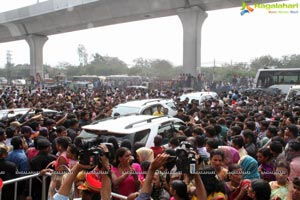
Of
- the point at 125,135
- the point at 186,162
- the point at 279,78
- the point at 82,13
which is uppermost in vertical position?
the point at 82,13

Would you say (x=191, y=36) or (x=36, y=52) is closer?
(x=191, y=36)

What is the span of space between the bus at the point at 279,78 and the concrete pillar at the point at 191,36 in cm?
503

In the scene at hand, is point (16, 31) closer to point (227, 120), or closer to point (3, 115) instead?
point (3, 115)

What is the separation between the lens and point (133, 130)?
232 inches

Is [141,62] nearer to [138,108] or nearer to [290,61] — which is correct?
[290,61]

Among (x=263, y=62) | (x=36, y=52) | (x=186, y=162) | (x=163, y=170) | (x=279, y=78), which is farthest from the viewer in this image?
(x=263, y=62)

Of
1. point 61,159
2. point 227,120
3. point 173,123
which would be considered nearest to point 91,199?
point 61,159

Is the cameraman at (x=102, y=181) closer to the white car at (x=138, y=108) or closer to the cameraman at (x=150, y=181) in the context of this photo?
the cameraman at (x=150, y=181)

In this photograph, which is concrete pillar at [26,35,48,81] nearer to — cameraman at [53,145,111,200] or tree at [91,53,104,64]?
cameraman at [53,145,111,200]

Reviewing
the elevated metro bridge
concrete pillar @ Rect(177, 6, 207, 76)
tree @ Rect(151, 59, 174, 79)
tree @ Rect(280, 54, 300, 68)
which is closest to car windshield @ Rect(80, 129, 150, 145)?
the elevated metro bridge

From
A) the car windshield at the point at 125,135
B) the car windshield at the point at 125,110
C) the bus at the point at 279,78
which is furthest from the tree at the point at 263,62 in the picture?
the car windshield at the point at 125,135

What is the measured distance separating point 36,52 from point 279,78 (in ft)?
89.4

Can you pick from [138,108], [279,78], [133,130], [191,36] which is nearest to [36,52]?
[191,36]

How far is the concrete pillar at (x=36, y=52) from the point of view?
3659 centimetres
